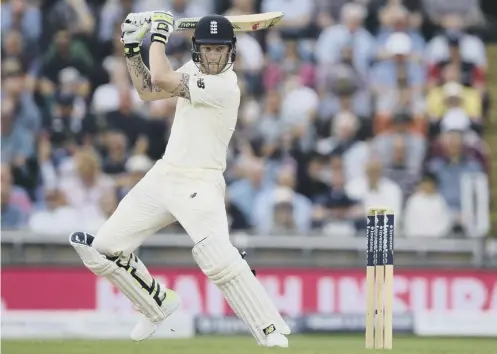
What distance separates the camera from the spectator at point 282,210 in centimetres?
1135

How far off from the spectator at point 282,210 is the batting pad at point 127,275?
396 centimetres

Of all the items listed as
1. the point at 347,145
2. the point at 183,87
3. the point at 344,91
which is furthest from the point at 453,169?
the point at 183,87

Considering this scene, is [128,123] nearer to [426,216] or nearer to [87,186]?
[87,186]

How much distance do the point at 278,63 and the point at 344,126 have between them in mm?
1072

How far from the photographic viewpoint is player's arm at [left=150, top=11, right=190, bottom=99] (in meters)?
7.00

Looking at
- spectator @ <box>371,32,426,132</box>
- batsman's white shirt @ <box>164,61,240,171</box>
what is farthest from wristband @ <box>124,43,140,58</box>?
spectator @ <box>371,32,426,132</box>

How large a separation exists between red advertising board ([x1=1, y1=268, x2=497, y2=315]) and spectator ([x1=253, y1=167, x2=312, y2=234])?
2.05ft

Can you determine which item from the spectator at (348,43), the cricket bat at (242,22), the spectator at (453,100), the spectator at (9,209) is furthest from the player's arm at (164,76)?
the spectator at (348,43)

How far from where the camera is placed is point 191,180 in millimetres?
7156

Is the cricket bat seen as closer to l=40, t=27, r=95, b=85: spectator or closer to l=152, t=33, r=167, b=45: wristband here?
l=152, t=33, r=167, b=45: wristband

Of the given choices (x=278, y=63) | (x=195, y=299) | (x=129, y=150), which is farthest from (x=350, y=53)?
(x=195, y=299)

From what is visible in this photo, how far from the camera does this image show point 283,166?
460 inches

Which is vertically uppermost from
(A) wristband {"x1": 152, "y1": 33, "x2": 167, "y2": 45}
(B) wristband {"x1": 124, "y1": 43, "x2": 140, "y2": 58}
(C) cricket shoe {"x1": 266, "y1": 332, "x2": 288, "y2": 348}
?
(A) wristband {"x1": 152, "y1": 33, "x2": 167, "y2": 45}

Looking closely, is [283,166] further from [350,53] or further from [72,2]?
[72,2]
